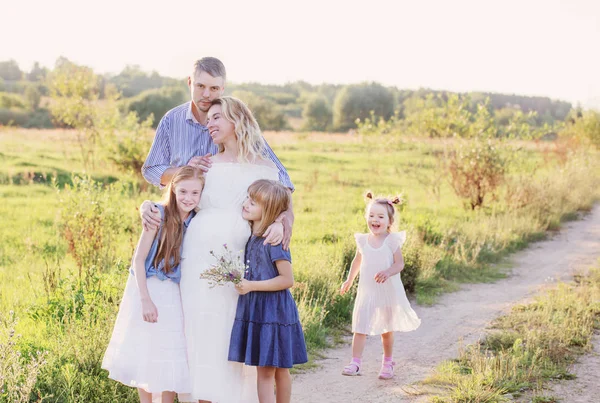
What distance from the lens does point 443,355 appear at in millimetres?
6383

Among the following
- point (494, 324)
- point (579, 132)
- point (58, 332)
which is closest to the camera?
point (58, 332)

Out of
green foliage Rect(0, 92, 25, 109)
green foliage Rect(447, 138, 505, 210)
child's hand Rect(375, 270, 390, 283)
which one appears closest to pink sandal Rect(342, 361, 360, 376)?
child's hand Rect(375, 270, 390, 283)

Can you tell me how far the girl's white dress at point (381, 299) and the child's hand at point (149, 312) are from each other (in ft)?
7.26

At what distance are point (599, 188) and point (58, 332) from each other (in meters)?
17.9

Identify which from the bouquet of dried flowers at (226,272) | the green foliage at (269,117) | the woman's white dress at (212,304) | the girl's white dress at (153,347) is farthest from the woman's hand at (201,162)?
the green foliage at (269,117)

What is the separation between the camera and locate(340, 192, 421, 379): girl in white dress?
568 centimetres

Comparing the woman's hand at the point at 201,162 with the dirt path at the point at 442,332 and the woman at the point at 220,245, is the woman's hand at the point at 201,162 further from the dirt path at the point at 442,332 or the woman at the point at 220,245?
the dirt path at the point at 442,332

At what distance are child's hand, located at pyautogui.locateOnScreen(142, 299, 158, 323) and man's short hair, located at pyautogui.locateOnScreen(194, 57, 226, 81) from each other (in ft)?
5.13

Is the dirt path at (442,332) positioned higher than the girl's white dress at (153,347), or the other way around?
the girl's white dress at (153,347)

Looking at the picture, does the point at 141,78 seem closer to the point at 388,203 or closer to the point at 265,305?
the point at 388,203

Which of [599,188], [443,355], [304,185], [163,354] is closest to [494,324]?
[443,355]

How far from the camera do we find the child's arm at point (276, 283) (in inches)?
156

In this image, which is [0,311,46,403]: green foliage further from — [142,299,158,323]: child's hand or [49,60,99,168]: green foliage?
[49,60,99,168]: green foliage

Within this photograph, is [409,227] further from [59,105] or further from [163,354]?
[59,105]
